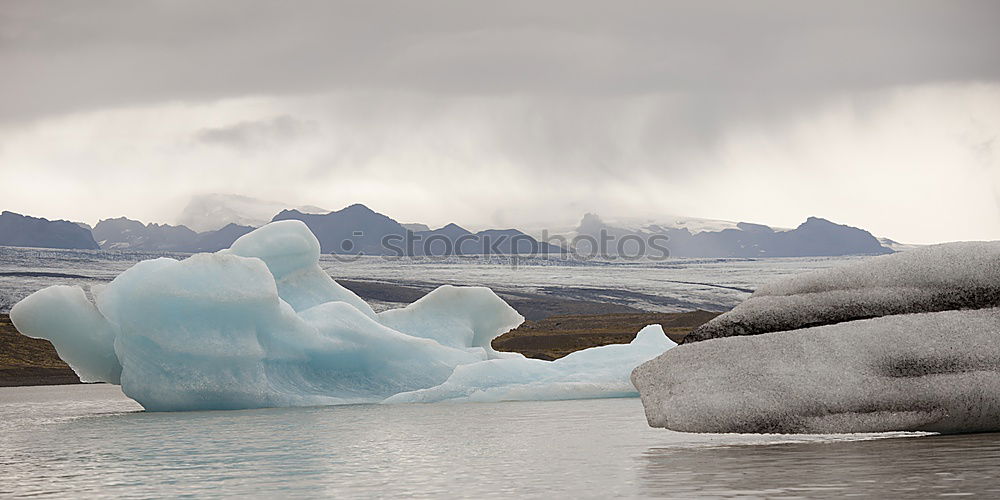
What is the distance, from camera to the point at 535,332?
89.6 metres

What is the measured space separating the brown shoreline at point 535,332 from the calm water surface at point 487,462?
46.2m

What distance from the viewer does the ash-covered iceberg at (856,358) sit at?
486 inches

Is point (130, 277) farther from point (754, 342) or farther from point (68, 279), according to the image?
point (68, 279)

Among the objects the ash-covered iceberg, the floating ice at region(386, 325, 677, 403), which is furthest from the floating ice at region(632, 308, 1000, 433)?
the floating ice at region(386, 325, 677, 403)

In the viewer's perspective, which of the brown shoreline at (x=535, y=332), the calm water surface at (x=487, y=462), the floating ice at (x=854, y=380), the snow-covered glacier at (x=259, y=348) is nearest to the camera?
the calm water surface at (x=487, y=462)

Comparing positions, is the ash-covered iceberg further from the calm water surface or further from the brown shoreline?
the brown shoreline

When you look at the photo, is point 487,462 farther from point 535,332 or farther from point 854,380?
point 535,332

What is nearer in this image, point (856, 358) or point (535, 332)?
point (856, 358)

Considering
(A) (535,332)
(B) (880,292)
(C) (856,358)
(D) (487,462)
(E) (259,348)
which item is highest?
(B) (880,292)

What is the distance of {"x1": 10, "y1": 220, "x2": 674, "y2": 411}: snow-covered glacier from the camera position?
73.8ft

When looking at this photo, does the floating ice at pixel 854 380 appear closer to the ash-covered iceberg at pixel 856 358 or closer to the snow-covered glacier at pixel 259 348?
the ash-covered iceberg at pixel 856 358

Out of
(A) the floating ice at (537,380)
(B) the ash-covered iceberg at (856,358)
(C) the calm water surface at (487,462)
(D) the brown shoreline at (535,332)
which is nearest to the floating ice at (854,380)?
(B) the ash-covered iceberg at (856,358)

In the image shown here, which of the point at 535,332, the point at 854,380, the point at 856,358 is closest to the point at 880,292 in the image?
the point at 856,358

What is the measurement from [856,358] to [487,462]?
426 centimetres
